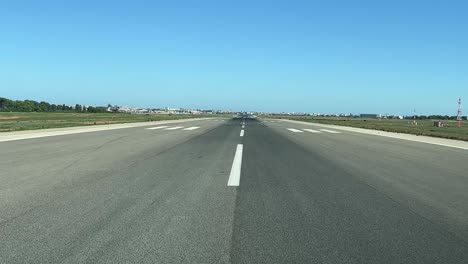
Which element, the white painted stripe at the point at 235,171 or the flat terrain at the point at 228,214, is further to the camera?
the white painted stripe at the point at 235,171

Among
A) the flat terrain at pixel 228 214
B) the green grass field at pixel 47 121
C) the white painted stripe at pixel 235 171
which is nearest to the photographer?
the flat terrain at pixel 228 214

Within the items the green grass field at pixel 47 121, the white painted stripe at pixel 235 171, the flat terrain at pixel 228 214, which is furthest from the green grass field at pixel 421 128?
the green grass field at pixel 47 121

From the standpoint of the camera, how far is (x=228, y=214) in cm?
582

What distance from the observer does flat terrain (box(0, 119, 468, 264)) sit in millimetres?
4332

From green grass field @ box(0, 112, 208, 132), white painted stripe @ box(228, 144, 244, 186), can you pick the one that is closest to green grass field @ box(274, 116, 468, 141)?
white painted stripe @ box(228, 144, 244, 186)

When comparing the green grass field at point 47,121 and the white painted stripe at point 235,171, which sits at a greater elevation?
the white painted stripe at point 235,171

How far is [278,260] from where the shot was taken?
4129mm

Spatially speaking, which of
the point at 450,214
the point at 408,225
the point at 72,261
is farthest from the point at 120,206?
the point at 450,214

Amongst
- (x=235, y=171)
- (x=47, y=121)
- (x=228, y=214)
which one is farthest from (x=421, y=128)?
(x=228, y=214)

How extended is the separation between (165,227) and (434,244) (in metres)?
3.11

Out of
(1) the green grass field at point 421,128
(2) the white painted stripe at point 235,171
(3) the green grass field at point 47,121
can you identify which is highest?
(2) the white painted stripe at point 235,171

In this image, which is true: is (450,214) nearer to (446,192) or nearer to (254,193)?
(446,192)

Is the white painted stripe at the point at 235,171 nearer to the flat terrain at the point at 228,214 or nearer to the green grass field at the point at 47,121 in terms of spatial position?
the flat terrain at the point at 228,214

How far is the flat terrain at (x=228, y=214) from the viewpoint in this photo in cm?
433
